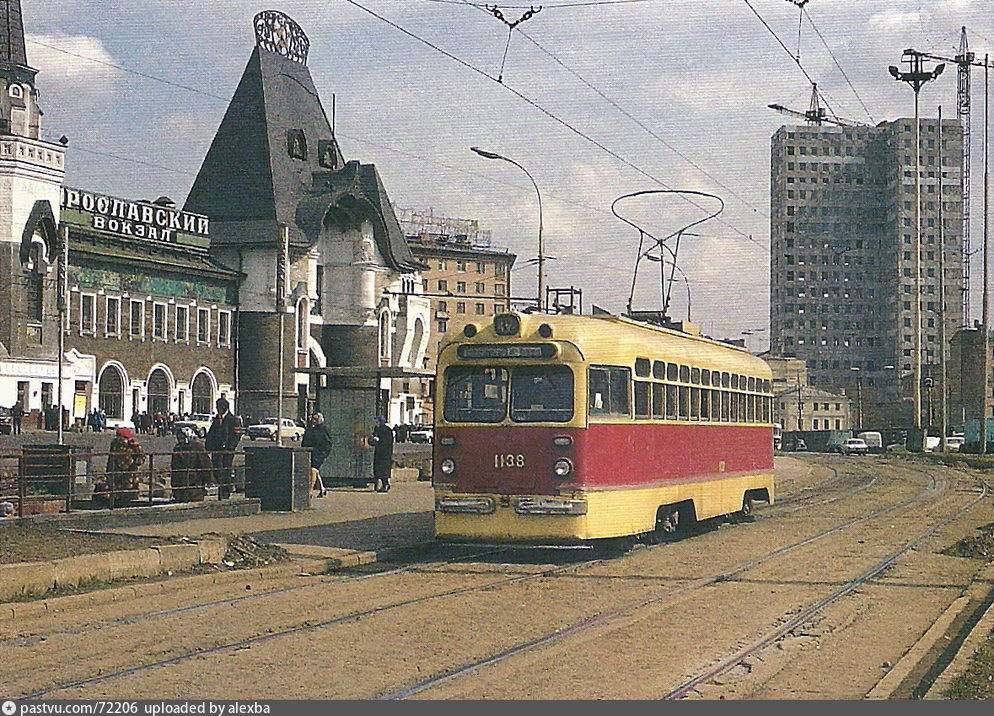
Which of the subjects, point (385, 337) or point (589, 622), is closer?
point (589, 622)

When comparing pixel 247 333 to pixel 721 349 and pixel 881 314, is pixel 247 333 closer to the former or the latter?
pixel 721 349

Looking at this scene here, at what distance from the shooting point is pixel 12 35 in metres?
65.9

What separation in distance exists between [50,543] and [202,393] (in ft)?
201

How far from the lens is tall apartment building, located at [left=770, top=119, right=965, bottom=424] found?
145 m

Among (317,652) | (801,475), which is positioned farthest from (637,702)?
(801,475)

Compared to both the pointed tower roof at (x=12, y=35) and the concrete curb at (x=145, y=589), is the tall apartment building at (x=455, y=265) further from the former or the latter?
the concrete curb at (x=145, y=589)

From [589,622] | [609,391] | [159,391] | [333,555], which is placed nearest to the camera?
[589,622]

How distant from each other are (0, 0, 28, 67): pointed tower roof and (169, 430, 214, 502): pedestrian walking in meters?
46.9

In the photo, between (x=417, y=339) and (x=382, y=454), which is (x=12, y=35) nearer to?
(x=417, y=339)

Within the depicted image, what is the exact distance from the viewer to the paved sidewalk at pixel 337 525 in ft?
64.1

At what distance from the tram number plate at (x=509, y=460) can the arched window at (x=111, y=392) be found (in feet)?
177

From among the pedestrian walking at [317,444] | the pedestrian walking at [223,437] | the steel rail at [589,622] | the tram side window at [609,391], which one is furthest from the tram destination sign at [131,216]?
the tram side window at [609,391]

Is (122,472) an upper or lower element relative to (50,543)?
upper

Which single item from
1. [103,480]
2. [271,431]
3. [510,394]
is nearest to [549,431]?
[510,394]
